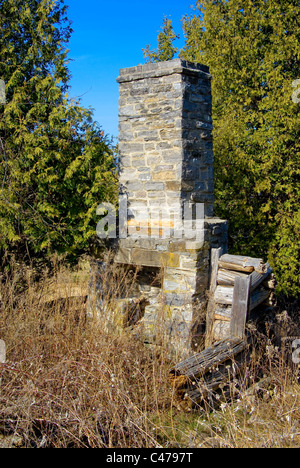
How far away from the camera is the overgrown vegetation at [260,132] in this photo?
310 inches

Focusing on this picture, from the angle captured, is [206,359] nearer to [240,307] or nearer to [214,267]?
[240,307]

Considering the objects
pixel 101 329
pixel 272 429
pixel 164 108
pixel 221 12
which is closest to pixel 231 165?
pixel 164 108

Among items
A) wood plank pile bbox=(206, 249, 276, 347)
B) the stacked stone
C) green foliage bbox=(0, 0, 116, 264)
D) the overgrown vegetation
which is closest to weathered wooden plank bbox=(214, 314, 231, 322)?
wood plank pile bbox=(206, 249, 276, 347)

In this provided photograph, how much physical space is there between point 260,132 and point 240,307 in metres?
4.23

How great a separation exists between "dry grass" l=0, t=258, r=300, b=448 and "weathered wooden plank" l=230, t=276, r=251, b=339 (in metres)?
0.82

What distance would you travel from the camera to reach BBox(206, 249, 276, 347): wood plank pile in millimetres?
5141

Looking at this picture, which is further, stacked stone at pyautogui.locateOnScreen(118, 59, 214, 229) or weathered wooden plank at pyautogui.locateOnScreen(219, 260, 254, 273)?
stacked stone at pyautogui.locateOnScreen(118, 59, 214, 229)

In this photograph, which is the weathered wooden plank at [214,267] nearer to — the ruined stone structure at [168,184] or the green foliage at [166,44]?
the ruined stone structure at [168,184]

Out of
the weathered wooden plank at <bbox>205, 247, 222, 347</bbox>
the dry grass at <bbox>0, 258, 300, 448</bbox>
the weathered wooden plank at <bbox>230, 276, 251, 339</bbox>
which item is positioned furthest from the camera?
the weathered wooden plank at <bbox>205, 247, 222, 347</bbox>

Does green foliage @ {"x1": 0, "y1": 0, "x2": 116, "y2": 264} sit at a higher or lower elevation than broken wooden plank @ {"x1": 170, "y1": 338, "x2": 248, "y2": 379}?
higher

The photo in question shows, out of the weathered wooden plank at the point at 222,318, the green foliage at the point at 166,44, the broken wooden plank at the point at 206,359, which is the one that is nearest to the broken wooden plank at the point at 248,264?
the weathered wooden plank at the point at 222,318

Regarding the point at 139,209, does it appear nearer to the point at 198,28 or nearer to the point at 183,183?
the point at 183,183

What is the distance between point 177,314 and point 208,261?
856 mm

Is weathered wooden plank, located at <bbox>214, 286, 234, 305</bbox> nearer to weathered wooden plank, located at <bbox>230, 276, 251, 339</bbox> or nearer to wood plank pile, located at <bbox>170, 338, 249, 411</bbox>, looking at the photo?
weathered wooden plank, located at <bbox>230, 276, 251, 339</bbox>
